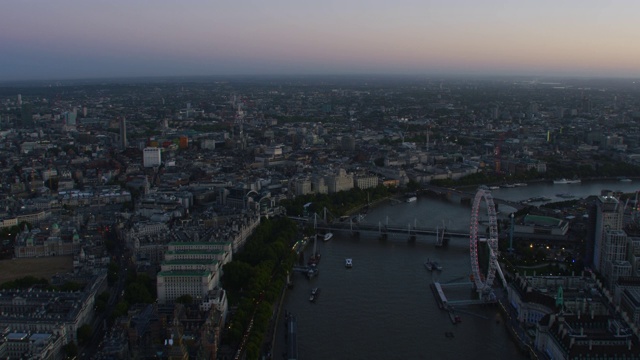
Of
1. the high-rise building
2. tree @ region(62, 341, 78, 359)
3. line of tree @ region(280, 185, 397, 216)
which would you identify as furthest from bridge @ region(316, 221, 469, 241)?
tree @ region(62, 341, 78, 359)

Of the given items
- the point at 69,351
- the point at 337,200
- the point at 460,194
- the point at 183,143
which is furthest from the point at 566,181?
the point at 69,351

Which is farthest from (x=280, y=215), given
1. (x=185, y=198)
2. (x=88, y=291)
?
(x=88, y=291)

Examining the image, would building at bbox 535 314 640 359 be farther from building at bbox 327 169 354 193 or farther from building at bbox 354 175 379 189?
building at bbox 354 175 379 189

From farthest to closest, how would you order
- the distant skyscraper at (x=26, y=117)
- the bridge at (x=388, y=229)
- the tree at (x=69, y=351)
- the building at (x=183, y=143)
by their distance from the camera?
the distant skyscraper at (x=26, y=117)
the building at (x=183, y=143)
the bridge at (x=388, y=229)
the tree at (x=69, y=351)

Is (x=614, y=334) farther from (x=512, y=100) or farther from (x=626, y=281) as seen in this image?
(x=512, y=100)

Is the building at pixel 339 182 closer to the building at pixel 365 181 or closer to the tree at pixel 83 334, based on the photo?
the building at pixel 365 181

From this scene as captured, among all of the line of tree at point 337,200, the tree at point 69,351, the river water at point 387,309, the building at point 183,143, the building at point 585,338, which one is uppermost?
the building at point 183,143

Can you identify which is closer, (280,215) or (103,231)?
(103,231)

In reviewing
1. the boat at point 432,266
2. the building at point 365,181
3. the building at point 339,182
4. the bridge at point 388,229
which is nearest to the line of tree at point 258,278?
the bridge at point 388,229
